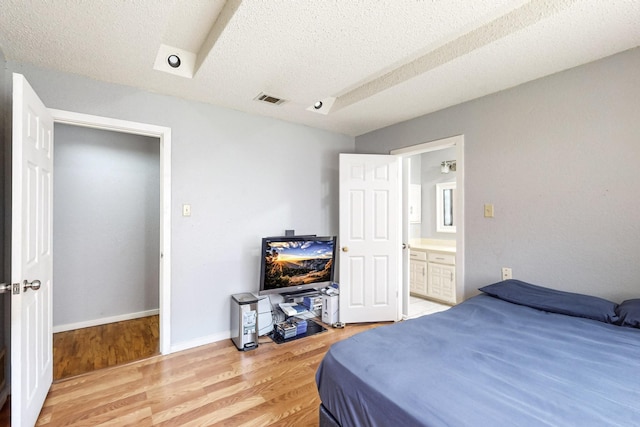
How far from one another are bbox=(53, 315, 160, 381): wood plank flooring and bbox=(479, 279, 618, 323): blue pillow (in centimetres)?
302

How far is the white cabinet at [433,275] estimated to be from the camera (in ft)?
13.2

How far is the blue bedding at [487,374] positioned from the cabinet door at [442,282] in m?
2.24

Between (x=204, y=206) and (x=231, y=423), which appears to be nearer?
(x=231, y=423)

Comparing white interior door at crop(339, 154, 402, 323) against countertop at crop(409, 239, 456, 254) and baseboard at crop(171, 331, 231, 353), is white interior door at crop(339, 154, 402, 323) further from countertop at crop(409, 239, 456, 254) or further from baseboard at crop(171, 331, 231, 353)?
baseboard at crop(171, 331, 231, 353)

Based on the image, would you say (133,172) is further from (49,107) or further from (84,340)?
(84,340)

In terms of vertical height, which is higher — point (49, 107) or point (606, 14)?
point (606, 14)

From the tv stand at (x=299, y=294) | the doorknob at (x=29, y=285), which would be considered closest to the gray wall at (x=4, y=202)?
the doorknob at (x=29, y=285)

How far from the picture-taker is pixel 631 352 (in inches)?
53.1

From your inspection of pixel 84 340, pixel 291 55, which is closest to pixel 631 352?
pixel 291 55

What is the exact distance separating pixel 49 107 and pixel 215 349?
94.7 inches

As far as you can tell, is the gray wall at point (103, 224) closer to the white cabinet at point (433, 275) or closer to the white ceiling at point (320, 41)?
the white ceiling at point (320, 41)

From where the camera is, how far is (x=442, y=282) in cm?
412

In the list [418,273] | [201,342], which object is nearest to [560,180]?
[418,273]

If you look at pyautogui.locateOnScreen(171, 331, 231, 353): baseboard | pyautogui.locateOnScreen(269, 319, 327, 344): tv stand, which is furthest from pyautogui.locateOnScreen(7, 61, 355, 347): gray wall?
pyautogui.locateOnScreen(269, 319, 327, 344): tv stand
